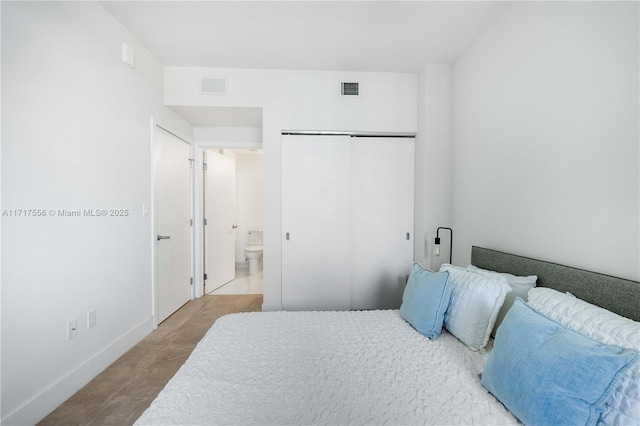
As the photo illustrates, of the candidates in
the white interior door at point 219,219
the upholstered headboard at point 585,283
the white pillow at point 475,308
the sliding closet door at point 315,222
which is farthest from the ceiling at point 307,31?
the white pillow at point 475,308

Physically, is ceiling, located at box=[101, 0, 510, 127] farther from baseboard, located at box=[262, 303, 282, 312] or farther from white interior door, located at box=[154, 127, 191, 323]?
baseboard, located at box=[262, 303, 282, 312]

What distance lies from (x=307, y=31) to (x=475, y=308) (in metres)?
2.44

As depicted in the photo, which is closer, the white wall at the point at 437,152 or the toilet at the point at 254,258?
the white wall at the point at 437,152

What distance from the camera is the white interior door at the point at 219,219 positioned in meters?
3.62

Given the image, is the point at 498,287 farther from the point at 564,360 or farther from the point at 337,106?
the point at 337,106

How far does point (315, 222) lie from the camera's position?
116 inches

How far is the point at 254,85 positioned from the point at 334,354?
2.76 meters

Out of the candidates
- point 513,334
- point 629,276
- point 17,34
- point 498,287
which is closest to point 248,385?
point 513,334

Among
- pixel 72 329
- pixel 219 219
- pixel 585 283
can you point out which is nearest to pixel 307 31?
pixel 585 283

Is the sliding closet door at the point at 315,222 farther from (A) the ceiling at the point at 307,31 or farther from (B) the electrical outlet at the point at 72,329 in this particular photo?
(B) the electrical outlet at the point at 72,329

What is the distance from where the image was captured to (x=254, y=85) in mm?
2830

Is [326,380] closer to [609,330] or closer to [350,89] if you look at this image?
[609,330]

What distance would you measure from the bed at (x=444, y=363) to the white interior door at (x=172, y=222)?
5.45 feet

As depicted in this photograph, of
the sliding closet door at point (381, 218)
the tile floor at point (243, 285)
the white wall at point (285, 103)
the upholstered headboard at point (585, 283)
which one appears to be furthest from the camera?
the tile floor at point (243, 285)
